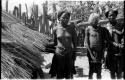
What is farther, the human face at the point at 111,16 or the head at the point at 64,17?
the human face at the point at 111,16

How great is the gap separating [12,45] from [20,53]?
0.24 m

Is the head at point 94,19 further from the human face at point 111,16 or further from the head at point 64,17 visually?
the head at point 64,17

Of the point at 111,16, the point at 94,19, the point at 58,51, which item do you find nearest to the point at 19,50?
the point at 58,51

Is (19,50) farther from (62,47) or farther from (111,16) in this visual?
(111,16)

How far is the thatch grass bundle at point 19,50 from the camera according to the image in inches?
148

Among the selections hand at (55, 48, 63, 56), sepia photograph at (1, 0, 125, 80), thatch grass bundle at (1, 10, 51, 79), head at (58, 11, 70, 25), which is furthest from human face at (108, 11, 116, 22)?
thatch grass bundle at (1, 10, 51, 79)

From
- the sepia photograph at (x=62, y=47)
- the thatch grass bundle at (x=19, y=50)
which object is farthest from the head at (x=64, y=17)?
the thatch grass bundle at (x=19, y=50)

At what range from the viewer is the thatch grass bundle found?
3.76 meters

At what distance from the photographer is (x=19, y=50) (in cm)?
411

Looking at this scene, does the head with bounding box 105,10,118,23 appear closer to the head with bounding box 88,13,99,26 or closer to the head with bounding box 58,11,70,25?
the head with bounding box 88,13,99,26

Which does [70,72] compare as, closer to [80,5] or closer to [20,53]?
[20,53]

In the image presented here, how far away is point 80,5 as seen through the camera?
9.90 meters

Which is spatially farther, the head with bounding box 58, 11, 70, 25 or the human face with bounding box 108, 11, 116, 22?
the human face with bounding box 108, 11, 116, 22

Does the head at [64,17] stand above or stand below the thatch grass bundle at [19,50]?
above
